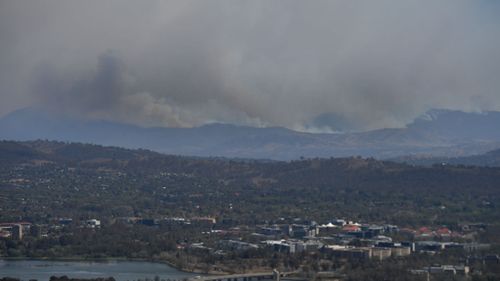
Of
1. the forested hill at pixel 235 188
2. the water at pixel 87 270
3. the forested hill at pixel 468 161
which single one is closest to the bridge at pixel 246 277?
the water at pixel 87 270

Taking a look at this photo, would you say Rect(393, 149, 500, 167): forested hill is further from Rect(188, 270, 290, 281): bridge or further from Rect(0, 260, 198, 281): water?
Rect(188, 270, 290, 281): bridge

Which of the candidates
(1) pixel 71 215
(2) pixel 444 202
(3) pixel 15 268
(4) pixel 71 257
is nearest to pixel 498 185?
(2) pixel 444 202

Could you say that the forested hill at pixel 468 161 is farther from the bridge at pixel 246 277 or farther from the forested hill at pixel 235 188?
the bridge at pixel 246 277

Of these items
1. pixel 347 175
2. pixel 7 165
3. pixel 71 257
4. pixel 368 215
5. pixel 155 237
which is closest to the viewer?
pixel 71 257

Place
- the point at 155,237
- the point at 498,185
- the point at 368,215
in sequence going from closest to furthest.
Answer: the point at 155,237, the point at 368,215, the point at 498,185

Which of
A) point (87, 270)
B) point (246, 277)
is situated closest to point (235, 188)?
point (87, 270)

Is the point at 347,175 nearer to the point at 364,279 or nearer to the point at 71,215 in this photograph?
the point at 71,215

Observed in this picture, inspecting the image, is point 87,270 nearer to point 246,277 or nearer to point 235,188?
point 246,277

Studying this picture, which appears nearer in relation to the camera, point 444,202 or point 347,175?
point 444,202
